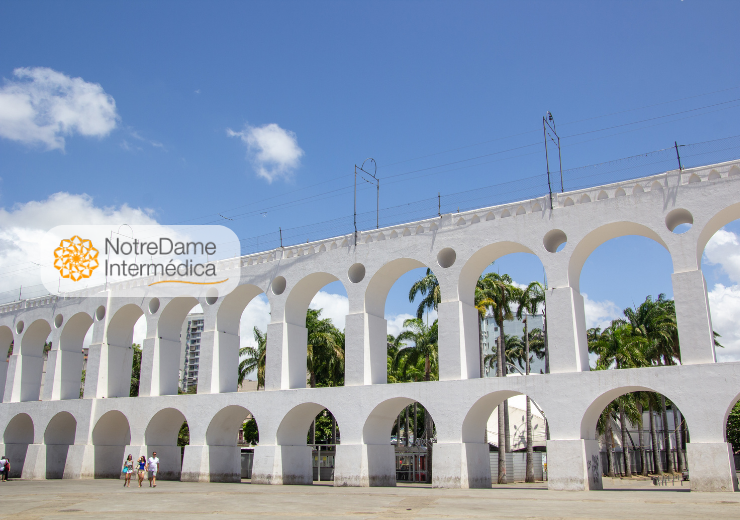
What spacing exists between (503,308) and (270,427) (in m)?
13.7

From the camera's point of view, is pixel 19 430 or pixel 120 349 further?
pixel 19 430

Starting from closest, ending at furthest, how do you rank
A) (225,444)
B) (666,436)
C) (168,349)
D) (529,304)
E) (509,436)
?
(225,444), (168,349), (529,304), (509,436), (666,436)

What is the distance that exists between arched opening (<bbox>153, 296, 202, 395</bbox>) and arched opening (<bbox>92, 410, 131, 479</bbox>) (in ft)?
9.58

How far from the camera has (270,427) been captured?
25312mm

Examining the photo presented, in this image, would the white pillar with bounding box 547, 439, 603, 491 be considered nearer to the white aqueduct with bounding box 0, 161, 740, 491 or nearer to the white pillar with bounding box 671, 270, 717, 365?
the white aqueduct with bounding box 0, 161, 740, 491

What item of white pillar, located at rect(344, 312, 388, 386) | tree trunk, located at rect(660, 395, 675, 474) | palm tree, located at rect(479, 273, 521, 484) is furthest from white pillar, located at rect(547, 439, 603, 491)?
tree trunk, located at rect(660, 395, 675, 474)

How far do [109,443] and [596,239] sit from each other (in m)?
24.0

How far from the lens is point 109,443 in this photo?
31203 millimetres

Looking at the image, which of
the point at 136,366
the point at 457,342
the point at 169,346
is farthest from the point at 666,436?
the point at 136,366

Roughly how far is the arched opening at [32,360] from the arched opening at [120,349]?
17.8 ft

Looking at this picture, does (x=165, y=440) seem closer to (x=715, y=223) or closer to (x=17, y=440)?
(x=17, y=440)

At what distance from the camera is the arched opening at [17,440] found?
3431 centimetres

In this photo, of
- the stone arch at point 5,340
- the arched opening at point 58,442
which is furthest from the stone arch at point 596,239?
the stone arch at point 5,340

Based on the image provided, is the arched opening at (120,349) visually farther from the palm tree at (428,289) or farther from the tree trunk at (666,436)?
the tree trunk at (666,436)
